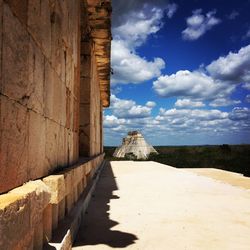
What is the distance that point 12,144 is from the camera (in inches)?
78.9

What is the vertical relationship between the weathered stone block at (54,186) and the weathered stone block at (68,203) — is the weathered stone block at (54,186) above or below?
above

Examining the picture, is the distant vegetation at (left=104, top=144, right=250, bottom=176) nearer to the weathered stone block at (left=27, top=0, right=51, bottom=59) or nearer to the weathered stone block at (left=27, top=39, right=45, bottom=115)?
the weathered stone block at (left=27, top=0, right=51, bottom=59)

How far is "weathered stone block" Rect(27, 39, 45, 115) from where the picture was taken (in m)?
2.43

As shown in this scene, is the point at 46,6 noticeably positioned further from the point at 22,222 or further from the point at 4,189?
the point at 22,222

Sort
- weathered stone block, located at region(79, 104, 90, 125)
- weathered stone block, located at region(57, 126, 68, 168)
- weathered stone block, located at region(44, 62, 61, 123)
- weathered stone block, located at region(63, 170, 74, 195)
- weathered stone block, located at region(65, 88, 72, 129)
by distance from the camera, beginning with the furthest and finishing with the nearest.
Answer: weathered stone block, located at region(79, 104, 90, 125)
weathered stone block, located at region(65, 88, 72, 129)
weathered stone block, located at region(57, 126, 68, 168)
weathered stone block, located at region(63, 170, 74, 195)
weathered stone block, located at region(44, 62, 61, 123)

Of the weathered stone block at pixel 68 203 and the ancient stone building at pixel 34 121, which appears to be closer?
the ancient stone building at pixel 34 121

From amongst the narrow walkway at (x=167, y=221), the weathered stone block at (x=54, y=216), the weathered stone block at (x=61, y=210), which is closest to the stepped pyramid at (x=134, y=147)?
the narrow walkway at (x=167, y=221)

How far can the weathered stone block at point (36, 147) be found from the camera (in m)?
2.45

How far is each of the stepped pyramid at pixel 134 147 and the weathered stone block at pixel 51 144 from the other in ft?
109

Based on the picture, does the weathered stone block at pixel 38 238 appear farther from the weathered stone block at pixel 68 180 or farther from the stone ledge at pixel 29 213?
the weathered stone block at pixel 68 180

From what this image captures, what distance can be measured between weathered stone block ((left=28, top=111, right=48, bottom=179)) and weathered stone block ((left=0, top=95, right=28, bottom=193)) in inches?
5.3

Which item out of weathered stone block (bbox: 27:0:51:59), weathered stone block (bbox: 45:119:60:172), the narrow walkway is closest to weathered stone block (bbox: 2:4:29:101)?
weathered stone block (bbox: 27:0:51:59)

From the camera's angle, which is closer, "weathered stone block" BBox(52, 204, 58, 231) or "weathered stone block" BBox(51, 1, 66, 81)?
"weathered stone block" BBox(52, 204, 58, 231)

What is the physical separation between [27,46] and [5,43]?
480 millimetres
